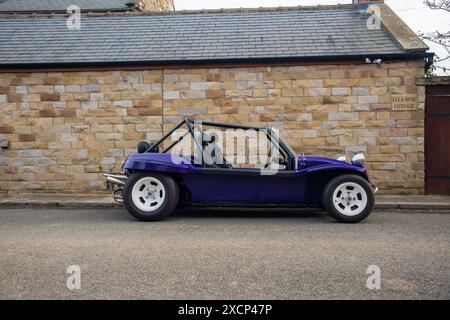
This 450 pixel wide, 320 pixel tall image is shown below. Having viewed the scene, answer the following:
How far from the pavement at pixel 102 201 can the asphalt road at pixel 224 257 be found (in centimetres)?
102

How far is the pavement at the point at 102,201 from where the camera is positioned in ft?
25.4

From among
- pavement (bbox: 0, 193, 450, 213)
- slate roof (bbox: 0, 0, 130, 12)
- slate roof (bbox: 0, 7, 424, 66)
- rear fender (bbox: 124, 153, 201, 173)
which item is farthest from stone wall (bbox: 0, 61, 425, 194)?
slate roof (bbox: 0, 0, 130, 12)

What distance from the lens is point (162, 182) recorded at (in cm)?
628

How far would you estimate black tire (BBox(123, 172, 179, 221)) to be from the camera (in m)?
6.27

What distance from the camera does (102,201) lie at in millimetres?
8336

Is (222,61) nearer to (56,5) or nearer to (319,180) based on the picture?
(319,180)

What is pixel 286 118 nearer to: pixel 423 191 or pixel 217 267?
pixel 423 191

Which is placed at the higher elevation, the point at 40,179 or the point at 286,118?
the point at 286,118

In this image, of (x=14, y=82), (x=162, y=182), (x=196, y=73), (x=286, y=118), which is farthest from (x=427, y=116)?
(x=14, y=82)

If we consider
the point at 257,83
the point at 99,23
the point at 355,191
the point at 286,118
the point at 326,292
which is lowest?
the point at 326,292

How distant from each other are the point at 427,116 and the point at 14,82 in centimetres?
983

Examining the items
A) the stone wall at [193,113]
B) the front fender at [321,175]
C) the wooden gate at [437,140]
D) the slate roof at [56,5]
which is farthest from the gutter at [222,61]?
the slate roof at [56,5]

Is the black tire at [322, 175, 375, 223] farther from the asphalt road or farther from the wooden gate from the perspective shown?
the wooden gate

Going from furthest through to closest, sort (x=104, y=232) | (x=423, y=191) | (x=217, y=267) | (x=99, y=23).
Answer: (x=99, y=23)
(x=423, y=191)
(x=104, y=232)
(x=217, y=267)
